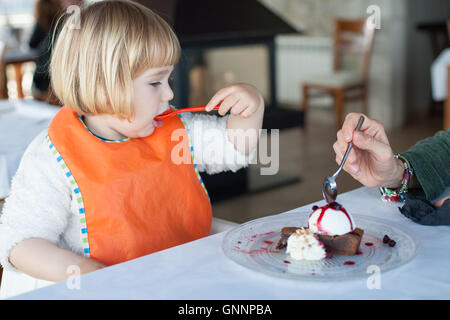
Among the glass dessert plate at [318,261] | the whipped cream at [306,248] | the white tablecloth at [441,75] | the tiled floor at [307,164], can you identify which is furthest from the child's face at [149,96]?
the white tablecloth at [441,75]

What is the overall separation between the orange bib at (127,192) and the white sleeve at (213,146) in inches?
2.3

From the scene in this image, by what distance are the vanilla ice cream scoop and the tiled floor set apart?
208cm

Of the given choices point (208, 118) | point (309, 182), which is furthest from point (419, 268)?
point (309, 182)

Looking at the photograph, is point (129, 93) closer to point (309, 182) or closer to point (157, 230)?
point (157, 230)

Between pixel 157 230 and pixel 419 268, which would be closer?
pixel 419 268

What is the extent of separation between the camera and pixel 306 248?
83 cm

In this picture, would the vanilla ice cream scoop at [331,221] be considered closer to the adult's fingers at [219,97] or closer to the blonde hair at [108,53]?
the adult's fingers at [219,97]

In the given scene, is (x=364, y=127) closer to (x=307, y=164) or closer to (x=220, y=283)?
(x=220, y=283)

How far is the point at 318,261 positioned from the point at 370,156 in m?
0.39

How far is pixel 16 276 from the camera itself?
115 cm

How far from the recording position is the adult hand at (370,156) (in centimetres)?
108

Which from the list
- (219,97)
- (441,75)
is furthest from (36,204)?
(441,75)

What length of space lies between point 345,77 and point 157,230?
13.5 feet
